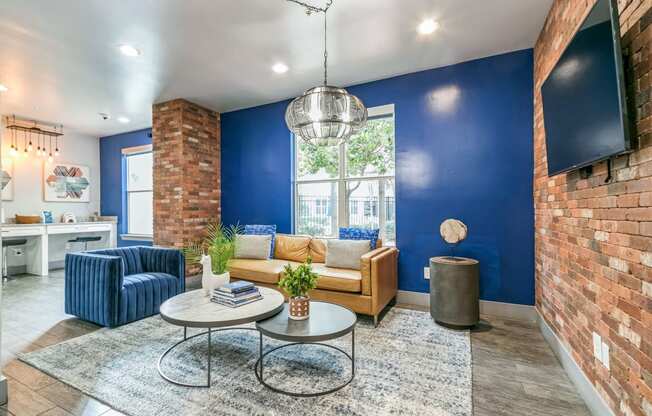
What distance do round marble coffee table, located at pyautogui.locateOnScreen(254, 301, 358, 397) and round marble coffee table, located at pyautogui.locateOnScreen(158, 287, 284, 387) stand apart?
0.09 m

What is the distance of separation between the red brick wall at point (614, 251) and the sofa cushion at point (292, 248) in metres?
2.70

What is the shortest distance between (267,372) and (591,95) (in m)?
2.53

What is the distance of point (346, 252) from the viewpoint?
11.8 ft

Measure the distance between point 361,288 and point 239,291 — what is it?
125cm

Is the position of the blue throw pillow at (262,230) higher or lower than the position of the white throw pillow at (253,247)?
higher

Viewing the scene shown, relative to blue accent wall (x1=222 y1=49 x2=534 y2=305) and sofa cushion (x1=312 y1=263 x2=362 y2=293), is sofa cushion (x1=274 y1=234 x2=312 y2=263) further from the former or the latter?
blue accent wall (x1=222 y1=49 x2=534 y2=305)

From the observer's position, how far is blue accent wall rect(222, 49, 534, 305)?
3.26 meters

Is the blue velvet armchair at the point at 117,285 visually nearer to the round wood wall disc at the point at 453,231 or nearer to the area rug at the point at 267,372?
the area rug at the point at 267,372

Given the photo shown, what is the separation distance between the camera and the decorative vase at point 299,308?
7.32 feet

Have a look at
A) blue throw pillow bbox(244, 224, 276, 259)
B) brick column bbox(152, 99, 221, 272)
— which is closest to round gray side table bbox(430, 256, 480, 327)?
blue throw pillow bbox(244, 224, 276, 259)

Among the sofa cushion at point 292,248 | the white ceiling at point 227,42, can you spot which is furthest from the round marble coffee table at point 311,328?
the white ceiling at point 227,42

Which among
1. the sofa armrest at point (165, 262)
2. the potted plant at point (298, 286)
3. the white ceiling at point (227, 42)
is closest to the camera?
the potted plant at point (298, 286)

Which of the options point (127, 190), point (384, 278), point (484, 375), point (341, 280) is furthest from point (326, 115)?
point (127, 190)

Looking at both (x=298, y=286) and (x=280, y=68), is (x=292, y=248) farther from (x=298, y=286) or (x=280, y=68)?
(x=280, y=68)
